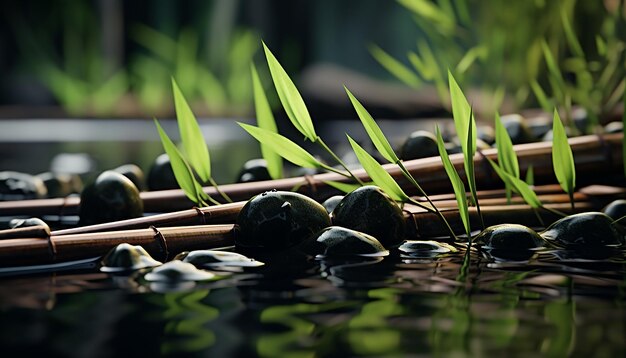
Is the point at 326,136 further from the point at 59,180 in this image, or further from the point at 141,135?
the point at 59,180

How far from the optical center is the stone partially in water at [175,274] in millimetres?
1050

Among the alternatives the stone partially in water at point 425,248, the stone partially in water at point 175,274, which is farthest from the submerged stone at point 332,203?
the stone partially in water at point 175,274

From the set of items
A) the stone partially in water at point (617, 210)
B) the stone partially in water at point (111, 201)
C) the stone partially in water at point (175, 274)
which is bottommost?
the stone partially in water at point (175, 274)

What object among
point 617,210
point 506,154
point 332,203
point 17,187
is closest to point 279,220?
point 332,203

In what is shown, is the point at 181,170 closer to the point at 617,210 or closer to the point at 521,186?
the point at 521,186

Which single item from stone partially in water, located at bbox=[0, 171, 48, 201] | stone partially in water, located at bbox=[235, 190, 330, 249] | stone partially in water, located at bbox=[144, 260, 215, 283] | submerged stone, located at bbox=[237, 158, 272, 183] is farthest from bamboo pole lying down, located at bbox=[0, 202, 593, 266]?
stone partially in water, located at bbox=[0, 171, 48, 201]

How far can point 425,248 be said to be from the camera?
128 centimetres

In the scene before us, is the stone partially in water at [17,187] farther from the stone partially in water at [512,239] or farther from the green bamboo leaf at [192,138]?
the stone partially in water at [512,239]

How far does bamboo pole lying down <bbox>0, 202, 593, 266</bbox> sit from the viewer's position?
115 centimetres

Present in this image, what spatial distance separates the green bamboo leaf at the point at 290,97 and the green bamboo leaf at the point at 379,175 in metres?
0.08

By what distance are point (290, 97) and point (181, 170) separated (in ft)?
0.80

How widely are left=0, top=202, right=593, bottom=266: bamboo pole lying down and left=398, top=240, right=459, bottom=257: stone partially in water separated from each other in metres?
0.10

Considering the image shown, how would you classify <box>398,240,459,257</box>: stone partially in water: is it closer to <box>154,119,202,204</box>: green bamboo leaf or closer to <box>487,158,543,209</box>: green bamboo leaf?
<box>487,158,543,209</box>: green bamboo leaf

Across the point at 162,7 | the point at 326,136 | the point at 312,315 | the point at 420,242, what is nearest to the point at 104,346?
the point at 312,315
